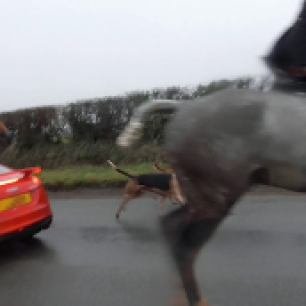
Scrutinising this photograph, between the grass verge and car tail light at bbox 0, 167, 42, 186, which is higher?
car tail light at bbox 0, 167, 42, 186

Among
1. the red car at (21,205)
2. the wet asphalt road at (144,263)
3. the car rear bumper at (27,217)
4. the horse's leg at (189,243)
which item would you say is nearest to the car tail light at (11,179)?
the red car at (21,205)

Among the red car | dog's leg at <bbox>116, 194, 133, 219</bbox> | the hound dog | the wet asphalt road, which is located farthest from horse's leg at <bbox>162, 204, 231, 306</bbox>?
dog's leg at <bbox>116, 194, 133, 219</bbox>

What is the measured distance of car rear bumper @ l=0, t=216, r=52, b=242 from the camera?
7.44 m

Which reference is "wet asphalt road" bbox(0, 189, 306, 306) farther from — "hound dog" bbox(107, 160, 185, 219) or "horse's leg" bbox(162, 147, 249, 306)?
"hound dog" bbox(107, 160, 185, 219)

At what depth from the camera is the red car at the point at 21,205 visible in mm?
7477

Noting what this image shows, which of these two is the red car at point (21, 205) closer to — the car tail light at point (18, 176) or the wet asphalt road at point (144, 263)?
the car tail light at point (18, 176)

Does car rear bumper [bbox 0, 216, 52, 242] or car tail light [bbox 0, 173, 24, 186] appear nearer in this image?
car rear bumper [bbox 0, 216, 52, 242]

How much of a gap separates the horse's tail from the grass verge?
7419 millimetres

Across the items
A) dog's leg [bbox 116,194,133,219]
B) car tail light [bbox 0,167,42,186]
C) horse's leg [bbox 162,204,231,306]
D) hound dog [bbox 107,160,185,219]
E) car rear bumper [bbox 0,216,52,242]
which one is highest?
horse's leg [bbox 162,204,231,306]

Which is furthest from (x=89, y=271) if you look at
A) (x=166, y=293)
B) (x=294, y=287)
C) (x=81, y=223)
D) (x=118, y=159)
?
(x=118, y=159)

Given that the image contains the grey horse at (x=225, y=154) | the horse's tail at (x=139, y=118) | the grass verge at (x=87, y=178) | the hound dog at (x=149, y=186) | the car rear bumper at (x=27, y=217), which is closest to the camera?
the grey horse at (x=225, y=154)

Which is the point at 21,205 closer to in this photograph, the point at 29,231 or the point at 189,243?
the point at 29,231

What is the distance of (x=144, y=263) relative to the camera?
6695 mm

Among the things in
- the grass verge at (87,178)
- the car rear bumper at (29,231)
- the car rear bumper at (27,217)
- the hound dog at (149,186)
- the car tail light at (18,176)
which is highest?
the car tail light at (18,176)
